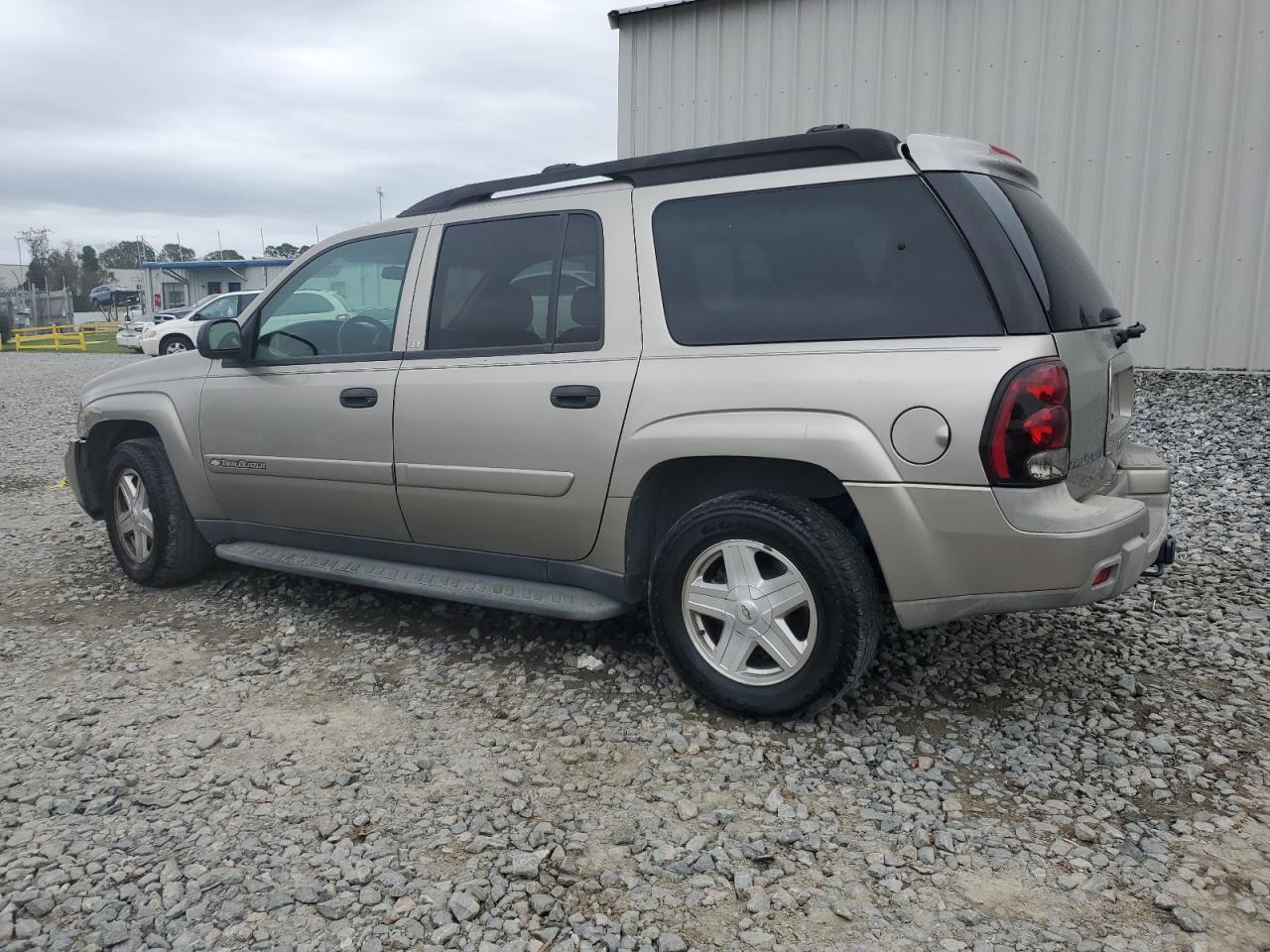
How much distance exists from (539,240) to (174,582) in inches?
108

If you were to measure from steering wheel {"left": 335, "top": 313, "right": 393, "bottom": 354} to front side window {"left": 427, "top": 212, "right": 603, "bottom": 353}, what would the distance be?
25cm

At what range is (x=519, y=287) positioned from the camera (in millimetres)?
3738

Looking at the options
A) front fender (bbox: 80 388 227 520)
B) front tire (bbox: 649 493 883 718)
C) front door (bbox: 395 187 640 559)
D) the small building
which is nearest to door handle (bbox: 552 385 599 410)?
front door (bbox: 395 187 640 559)

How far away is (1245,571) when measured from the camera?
4.77 metres

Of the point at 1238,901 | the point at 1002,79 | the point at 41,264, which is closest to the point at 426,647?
the point at 1238,901

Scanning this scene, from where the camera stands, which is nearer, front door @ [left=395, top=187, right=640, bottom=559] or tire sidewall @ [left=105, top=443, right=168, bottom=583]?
front door @ [left=395, top=187, right=640, bottom=559]

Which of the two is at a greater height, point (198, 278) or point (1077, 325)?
point (198, 278)

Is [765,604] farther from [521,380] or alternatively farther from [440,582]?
[440,582]

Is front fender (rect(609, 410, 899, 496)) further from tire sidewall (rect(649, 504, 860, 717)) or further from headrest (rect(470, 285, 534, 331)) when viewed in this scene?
headrest (rect(470, 285, 534, 331))

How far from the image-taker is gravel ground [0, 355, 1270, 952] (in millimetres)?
2277

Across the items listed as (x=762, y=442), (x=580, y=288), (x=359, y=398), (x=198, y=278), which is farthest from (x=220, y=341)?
(x=198, y=278)

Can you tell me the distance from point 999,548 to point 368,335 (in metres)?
2.70

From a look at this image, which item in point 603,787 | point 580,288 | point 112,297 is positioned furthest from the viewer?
point 112,297

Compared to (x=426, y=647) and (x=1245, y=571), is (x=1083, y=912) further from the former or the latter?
(x=1245, y=571)
